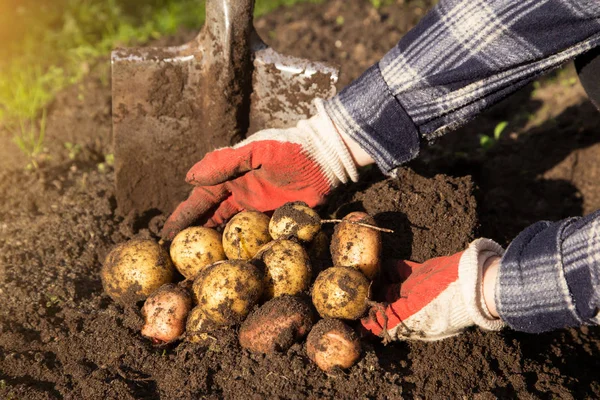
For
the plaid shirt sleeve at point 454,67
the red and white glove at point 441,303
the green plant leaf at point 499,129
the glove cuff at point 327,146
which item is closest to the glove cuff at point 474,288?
the red and white glove at point 441,303

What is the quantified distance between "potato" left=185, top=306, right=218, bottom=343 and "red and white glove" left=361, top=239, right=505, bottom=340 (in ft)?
2.22

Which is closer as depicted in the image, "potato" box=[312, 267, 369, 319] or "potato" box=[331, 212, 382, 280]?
"potato" box=[312, 267, 369, 319]

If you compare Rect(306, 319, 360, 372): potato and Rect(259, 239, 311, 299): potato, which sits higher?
Rect(259, 239, 311, 299): potato

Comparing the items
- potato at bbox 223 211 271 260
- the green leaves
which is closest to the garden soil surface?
the green leaves

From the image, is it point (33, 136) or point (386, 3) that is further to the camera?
point (386, 3)

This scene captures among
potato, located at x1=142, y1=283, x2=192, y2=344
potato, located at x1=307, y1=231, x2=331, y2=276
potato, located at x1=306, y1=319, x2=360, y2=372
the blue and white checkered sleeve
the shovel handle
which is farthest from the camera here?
the shovel handle

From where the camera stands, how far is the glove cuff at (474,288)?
2.39 meters

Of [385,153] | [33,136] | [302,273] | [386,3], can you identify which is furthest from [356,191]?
[386,3]

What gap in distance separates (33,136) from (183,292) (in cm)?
210

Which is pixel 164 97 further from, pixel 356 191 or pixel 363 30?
pixel 363 30

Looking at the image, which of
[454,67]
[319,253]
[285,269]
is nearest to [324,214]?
A: [319,253]

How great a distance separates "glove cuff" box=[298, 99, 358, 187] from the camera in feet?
9.55

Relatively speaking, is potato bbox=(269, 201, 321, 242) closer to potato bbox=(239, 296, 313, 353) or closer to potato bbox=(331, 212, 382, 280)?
potato bbox=(331, 212, 382, 280)

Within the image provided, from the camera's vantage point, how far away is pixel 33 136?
13.3ft
